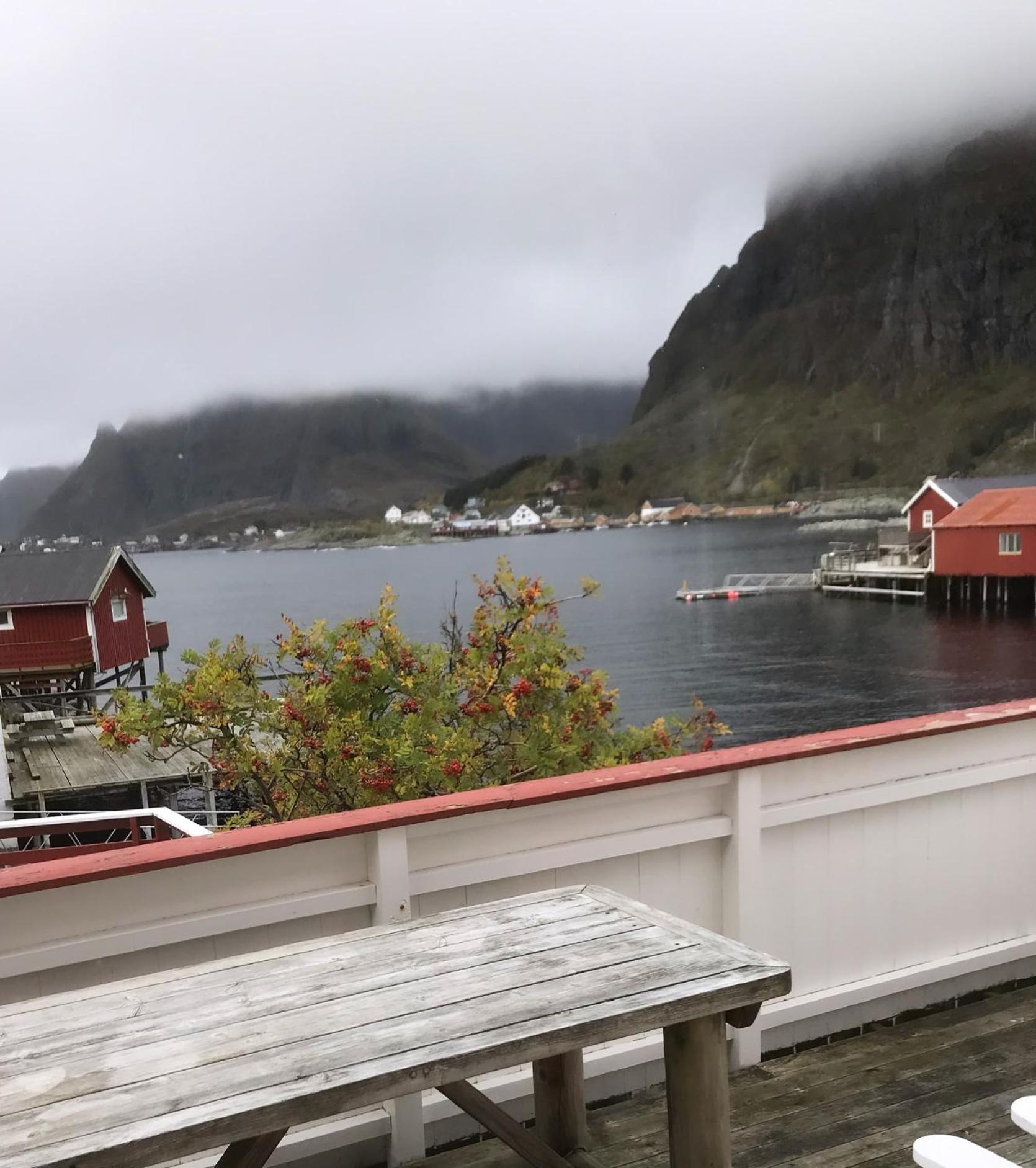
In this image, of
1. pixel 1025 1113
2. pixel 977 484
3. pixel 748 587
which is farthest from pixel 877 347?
pixel 1025 1113

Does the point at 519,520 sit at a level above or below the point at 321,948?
above

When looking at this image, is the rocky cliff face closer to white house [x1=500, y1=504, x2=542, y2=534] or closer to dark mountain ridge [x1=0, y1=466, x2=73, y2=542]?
white house [x1=500, y1=504, x2=542, y2=534]

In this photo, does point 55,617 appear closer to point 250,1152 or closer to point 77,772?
point 77,772

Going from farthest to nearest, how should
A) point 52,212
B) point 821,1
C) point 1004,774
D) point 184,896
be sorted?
point 821,1
point 52,212
point 1004,774
point 184,896

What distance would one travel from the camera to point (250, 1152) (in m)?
1.42

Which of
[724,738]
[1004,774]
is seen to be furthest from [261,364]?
[1004,774]

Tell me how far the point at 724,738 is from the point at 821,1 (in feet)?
76.8

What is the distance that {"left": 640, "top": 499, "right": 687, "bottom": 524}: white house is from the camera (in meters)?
37.7

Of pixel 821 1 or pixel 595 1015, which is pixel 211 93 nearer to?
pixel 821 1

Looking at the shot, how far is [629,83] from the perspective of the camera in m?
37.3

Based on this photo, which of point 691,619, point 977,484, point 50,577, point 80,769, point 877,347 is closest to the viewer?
point 80,769

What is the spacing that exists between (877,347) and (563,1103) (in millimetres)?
40978

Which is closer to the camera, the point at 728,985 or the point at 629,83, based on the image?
the point at 728,985

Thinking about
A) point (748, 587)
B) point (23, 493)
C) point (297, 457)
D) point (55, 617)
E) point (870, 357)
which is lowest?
point (748, 587)
